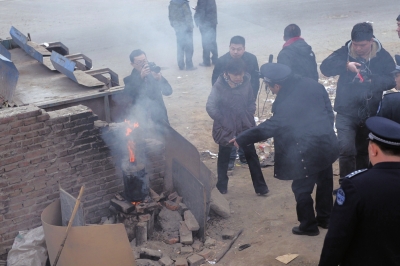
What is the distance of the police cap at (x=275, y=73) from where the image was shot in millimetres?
4918

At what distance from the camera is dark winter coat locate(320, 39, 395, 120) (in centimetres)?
562

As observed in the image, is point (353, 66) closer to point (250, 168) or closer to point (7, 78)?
point (250, 168)

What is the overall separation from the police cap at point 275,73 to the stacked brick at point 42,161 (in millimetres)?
1906

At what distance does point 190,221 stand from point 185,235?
0.19 meters

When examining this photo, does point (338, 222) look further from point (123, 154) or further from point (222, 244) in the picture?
point (123, 154)

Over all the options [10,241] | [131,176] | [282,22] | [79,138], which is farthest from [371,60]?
[282,22]

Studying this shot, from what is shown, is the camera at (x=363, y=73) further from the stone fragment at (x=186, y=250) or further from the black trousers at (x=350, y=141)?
the stone fragment at (x=186, y=250)

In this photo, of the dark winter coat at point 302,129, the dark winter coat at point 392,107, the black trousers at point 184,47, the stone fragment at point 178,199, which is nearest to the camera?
the dark winter coat at point 392,107

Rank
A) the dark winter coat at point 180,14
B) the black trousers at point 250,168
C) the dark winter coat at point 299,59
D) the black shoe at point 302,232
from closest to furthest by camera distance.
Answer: the black shoe at point 302,232 < the black trousers at point 250,168 < the dark winter coat at point 299,59 < the dark winter coat at point 180,14

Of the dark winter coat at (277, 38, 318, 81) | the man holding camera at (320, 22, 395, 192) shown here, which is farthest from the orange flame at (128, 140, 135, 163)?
the dark winter coat at (277, 38, 318, 81)

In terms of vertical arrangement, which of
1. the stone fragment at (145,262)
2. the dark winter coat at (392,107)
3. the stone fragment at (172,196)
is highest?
the dark winter coat at (392,107)

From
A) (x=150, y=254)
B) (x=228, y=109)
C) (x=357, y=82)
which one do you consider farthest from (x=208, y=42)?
(x=150, y=254)

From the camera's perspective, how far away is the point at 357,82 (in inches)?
223

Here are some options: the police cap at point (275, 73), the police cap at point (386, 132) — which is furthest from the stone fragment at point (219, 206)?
the police cap at point (386, 132)
